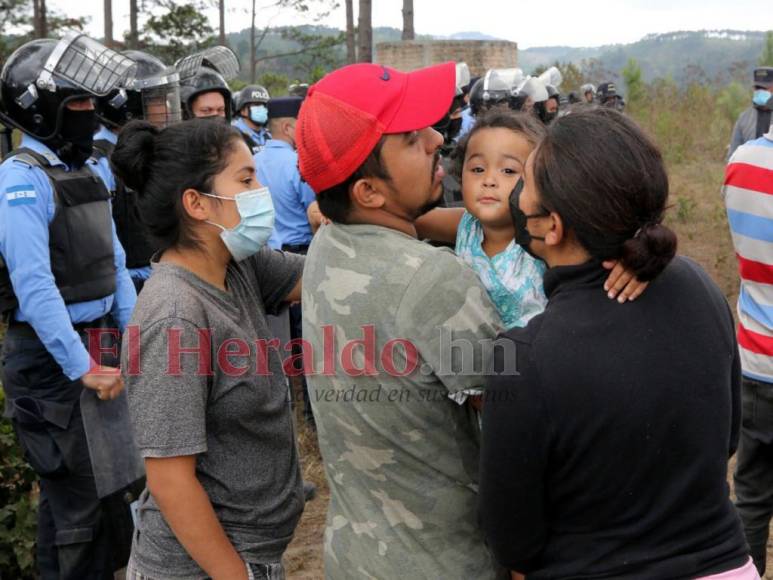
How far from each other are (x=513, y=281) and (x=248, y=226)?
0.72 metres

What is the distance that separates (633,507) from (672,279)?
0.42 metres

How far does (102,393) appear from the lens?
9.37 feet

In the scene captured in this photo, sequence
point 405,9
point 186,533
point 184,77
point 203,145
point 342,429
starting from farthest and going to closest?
point 405,9, point 184,77, point 203,145, point 186,533, point 342,429

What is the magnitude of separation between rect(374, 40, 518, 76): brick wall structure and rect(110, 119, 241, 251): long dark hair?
55.9 ft

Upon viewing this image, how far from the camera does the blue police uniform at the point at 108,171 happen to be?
12.3 feet

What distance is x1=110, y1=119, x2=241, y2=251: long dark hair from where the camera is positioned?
202 centimetres

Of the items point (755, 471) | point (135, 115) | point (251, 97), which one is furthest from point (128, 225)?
point (251, 97)

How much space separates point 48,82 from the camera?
126 inches

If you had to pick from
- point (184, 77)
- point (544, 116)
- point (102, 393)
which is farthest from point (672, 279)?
point (544, 116)

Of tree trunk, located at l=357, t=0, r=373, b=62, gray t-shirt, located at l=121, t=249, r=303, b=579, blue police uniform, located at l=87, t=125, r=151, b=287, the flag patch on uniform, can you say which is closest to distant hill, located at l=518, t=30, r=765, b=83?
tree trunk, located at l=357, t=0, r=373, b=62

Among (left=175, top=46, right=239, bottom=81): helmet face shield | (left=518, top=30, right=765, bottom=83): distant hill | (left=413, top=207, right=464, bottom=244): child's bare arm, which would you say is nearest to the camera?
(left=413, top=207, right=464, bottom=244): child's bare arm

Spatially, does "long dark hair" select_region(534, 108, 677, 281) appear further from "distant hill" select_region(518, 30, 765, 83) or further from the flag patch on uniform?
"distant hill" select_region(518, 30, 765, 83)

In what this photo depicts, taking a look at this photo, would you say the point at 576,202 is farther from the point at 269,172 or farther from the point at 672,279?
the point at 269,172

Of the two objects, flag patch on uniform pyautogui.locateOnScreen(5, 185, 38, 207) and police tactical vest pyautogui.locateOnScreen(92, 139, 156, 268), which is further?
police tactical vest pyautogui.locateOnScreen(92, 139, 156, 268)
